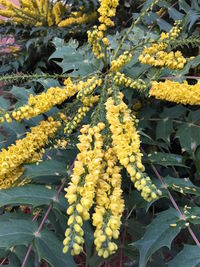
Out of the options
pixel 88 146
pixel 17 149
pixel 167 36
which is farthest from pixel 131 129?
pixel 167 36

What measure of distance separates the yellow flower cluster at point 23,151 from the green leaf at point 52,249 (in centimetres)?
23

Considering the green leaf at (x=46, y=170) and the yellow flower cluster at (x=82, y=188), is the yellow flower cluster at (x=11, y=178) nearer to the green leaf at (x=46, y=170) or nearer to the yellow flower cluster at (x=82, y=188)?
the green leaf at (x=46, y=170)

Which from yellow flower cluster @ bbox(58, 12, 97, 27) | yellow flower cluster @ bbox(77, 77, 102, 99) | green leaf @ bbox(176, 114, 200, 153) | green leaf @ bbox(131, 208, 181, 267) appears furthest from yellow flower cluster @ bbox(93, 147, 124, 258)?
yellow flower cluster @ bbox(58, 12, 97, 27)

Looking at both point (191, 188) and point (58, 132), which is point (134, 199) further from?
point (58, 132)

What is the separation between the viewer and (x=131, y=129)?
36.8 inches

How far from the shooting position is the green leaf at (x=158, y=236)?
0.95m

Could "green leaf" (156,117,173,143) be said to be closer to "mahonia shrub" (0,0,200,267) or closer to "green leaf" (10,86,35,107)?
"mahonia shrub" (0,0,200,267)

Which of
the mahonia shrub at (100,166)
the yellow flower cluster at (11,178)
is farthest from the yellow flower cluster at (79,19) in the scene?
the yellow flower cluster at (11,178)

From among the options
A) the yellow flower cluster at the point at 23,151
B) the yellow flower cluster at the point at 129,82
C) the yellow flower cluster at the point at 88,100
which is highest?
the yellow flower cluster at the point at 129,82

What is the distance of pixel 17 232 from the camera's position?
93 cm

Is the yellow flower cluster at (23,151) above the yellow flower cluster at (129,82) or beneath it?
beneath

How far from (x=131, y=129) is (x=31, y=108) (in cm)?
35

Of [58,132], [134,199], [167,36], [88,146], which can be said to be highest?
[167,36]

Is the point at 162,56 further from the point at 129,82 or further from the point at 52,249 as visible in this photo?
the point at 52,249
